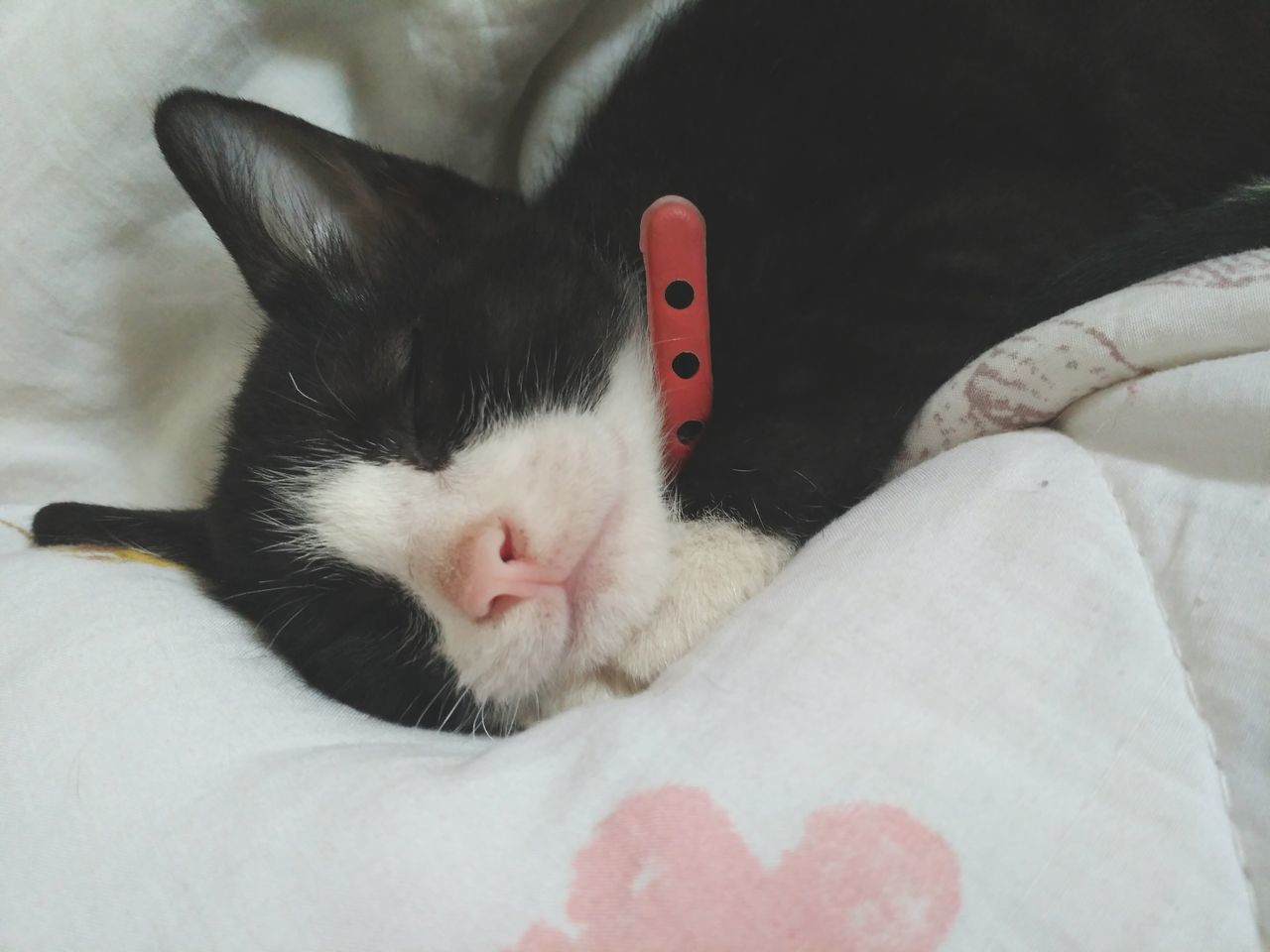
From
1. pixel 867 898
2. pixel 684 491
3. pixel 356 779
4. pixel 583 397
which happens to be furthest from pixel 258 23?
pixel 867 898

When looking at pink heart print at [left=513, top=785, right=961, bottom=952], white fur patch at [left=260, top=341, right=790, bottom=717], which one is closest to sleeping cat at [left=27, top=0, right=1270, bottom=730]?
white fur patch at [left=260, top=341, right=790, bottom=717]

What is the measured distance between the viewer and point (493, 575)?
667 mm

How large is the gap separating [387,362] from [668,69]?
49cm

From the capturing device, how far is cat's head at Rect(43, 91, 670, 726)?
0.72 metres

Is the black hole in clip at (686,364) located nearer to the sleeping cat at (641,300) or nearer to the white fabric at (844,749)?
the sleeping cat at (641,300)

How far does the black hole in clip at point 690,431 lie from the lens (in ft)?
2.89

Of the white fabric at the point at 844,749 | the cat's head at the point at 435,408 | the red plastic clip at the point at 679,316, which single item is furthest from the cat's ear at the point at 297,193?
the white fabric at the point at 844,749

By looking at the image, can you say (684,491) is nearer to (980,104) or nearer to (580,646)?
(580,646)

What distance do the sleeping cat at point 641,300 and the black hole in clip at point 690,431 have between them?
0.09 feet

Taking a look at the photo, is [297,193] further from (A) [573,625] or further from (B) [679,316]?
(A) [573,625]

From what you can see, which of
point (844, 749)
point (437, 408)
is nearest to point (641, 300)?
point (437, 408)

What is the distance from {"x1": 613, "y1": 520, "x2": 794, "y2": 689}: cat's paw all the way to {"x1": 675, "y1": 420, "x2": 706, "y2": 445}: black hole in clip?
0.39ft

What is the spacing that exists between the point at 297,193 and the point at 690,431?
0.48 metres

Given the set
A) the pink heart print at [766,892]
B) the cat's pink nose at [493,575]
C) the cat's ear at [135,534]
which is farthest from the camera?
the cat's ear at [135,534]
